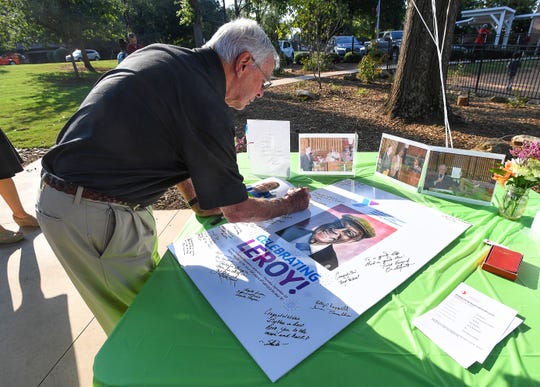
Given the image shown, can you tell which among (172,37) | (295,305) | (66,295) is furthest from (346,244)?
(172,37)

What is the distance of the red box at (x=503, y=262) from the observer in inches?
38.6

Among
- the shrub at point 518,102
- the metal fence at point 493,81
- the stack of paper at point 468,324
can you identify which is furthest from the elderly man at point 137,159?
the metal fence at point 493,81

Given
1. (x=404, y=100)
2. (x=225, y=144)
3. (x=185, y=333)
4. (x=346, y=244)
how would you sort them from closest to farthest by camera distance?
(x=185, y=333) → (x=225, y=144) → (x=346, y=244) → (x=404, y=100)

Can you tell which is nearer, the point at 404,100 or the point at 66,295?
the point at 66,295

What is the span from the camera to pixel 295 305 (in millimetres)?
908

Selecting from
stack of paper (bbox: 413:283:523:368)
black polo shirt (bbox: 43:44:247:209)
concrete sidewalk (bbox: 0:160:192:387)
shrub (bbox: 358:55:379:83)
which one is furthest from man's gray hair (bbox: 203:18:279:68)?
shrub (bbox: 358:55:379:83)

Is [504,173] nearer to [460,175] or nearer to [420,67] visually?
[460,175]

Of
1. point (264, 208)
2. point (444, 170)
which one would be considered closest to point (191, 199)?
point (264, 208)

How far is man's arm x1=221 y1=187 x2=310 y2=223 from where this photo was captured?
116 centimetres

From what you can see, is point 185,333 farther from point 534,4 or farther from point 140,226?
point 534,4

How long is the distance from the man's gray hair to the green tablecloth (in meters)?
0.84

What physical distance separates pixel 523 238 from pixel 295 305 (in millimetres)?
Result: 969

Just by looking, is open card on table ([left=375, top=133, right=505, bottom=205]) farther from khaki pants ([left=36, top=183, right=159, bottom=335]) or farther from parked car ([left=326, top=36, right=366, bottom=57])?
parked car ([left=326, top=36, right=366, bottom=57])

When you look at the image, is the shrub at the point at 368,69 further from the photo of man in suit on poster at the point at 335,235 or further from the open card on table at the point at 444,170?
the photo of man in suit on poster at the point at 335,235
